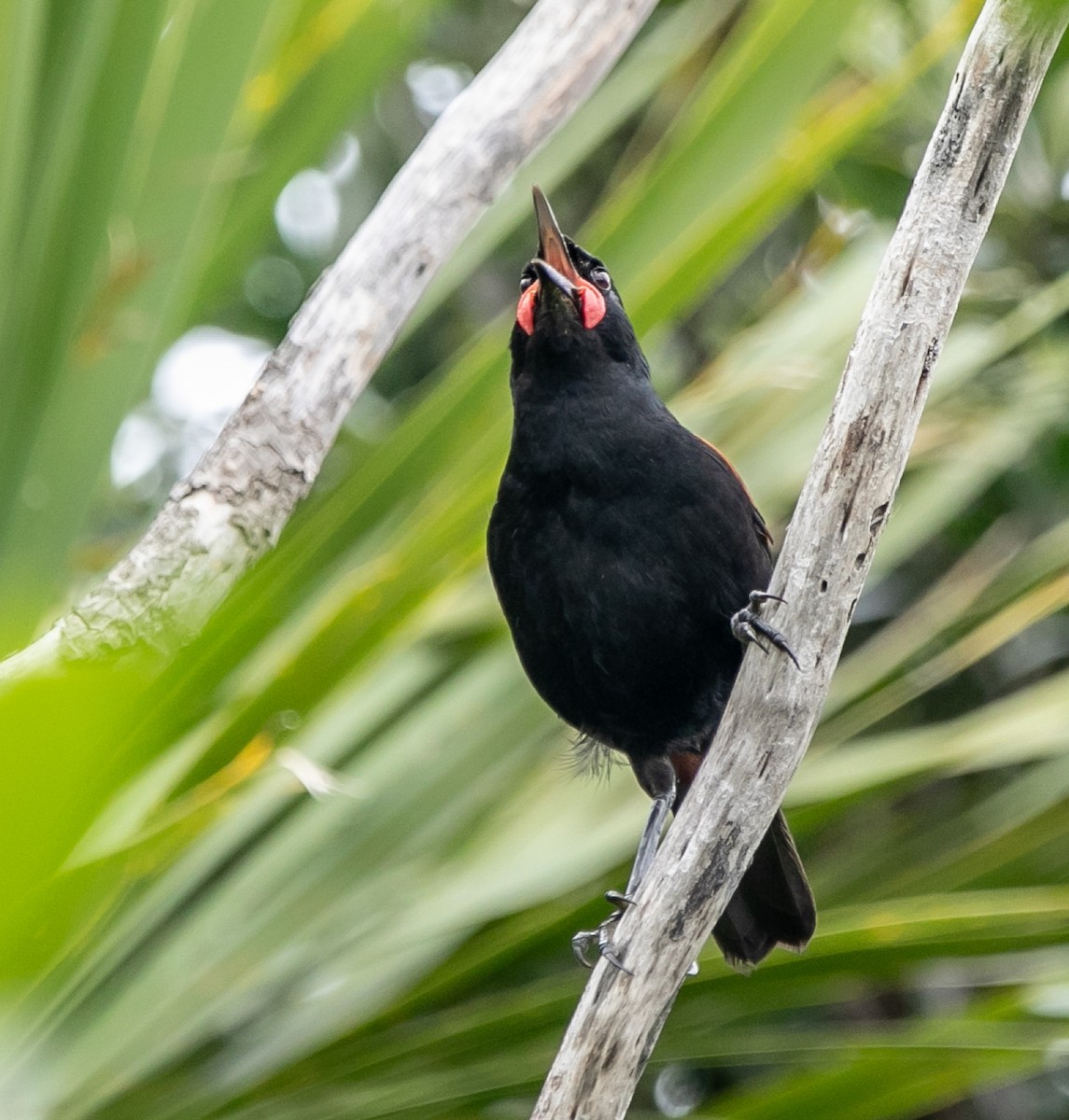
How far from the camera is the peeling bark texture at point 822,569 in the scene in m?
1.52

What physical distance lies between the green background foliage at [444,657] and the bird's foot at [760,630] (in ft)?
1.26

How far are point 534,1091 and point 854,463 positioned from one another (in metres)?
1.01

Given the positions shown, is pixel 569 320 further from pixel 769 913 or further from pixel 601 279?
pixel 769 913

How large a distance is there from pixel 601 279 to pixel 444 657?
0.71 meters

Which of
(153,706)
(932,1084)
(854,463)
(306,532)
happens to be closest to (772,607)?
A: (854,463)

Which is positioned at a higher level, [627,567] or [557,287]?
[557,287]

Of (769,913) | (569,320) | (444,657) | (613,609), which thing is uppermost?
(569,320)

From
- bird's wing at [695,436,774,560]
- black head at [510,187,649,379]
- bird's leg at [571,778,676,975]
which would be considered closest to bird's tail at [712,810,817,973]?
bird's leg at [571,778,676,975]

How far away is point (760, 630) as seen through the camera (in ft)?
5.38

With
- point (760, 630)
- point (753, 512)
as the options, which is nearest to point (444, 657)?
point (753, 512)

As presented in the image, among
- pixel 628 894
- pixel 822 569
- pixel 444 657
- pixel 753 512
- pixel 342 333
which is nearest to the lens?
pixel 822 569

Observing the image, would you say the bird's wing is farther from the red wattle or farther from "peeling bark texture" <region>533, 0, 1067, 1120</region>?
"peeling bark texture" <region>533, 0, 1067, 1120</region>

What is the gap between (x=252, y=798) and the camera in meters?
2.10

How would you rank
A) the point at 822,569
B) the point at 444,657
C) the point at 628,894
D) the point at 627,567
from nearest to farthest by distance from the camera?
the point at 822,569
the point at 628,894
the point at 627,567
the point at 444,657
